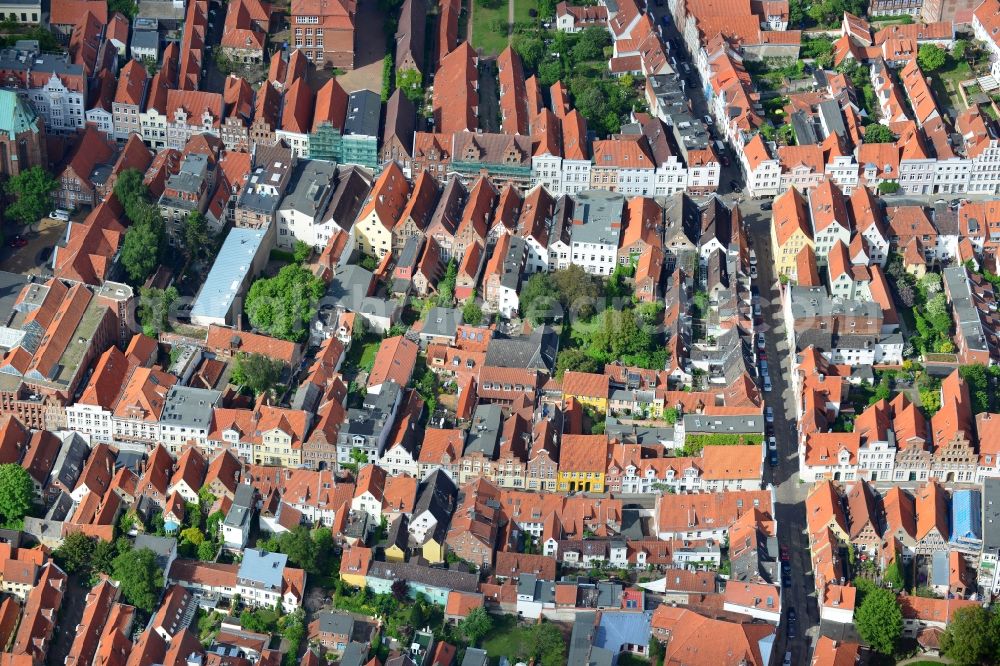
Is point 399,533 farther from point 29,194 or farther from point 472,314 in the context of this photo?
point 29,194

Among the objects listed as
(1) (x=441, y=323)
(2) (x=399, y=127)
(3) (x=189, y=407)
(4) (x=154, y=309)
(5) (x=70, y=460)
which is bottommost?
(5) (x=70, y=460)

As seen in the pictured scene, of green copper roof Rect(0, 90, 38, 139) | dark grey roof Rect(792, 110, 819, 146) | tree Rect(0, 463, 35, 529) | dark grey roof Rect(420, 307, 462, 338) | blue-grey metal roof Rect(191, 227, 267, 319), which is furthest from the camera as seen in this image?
dark grey roof Rect(792, 110, 819, 146)

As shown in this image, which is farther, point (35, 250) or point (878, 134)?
point (878, 134)

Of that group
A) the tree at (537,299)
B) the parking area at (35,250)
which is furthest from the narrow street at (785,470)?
the parking area at (35,250)

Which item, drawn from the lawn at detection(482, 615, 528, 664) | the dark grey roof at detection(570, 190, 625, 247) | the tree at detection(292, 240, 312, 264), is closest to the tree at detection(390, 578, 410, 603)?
the lawn at detection(482, 615, 528, 664)

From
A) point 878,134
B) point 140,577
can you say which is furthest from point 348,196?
point 878,134

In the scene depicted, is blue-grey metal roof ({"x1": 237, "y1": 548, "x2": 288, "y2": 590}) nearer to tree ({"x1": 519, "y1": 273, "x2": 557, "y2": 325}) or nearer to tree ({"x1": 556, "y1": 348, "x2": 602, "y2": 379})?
tree ({"x1": 556, "y1": 348, "x2": 602, "y2": 379})
